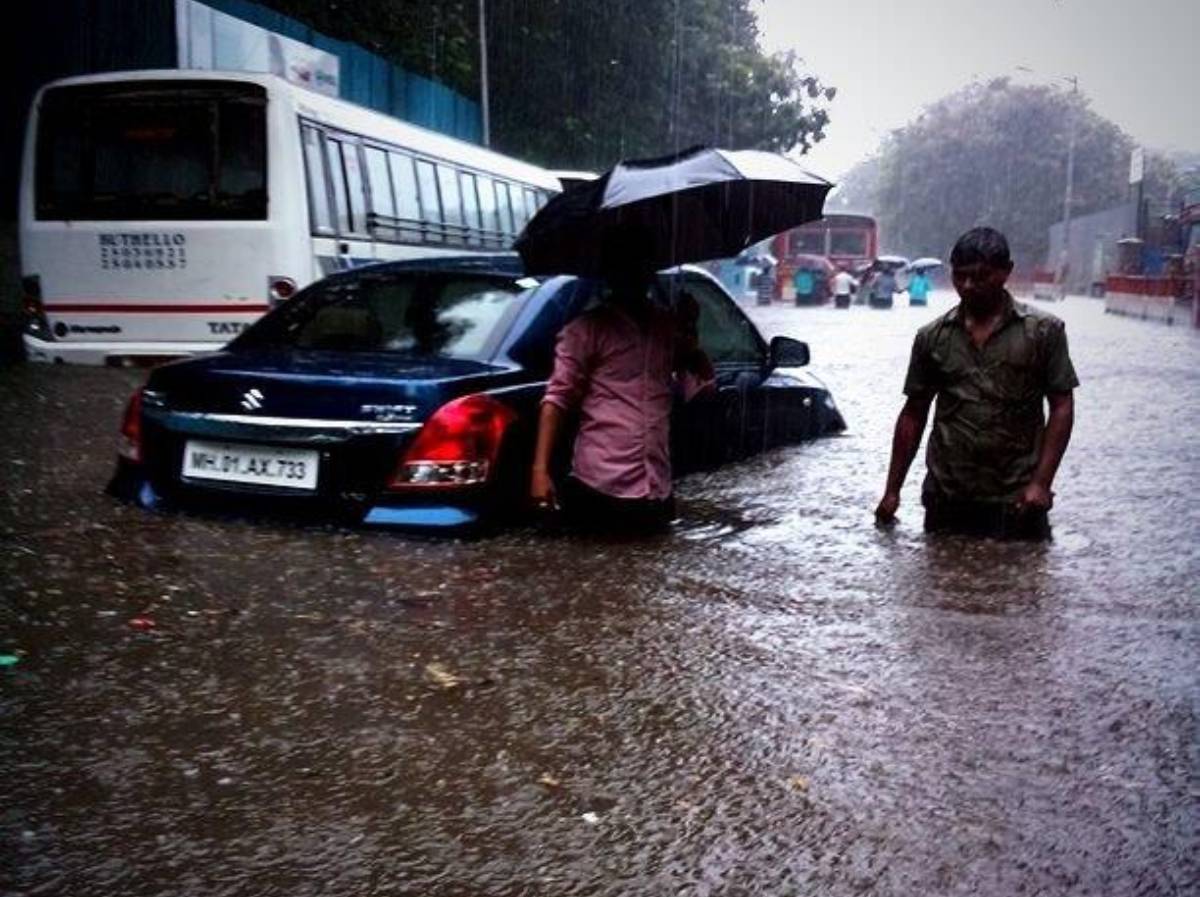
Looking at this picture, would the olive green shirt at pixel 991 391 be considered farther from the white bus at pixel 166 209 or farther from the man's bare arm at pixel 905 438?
the white bus at pixel 166 209

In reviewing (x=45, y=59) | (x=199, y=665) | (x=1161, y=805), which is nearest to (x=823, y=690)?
(x=1161, y=805)

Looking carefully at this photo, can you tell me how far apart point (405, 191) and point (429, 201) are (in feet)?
2.64

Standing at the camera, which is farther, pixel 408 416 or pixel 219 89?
pixel 219 89

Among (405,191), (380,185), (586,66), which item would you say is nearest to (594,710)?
(380,185)

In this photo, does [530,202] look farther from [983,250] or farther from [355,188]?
[983,250]

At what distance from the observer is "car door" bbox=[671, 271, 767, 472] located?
6398 mm

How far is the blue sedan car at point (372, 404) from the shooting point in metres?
4.50

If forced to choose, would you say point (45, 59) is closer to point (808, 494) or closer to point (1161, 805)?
point (808, 494)

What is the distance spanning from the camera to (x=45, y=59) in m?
14.0

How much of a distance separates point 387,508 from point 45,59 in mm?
12142

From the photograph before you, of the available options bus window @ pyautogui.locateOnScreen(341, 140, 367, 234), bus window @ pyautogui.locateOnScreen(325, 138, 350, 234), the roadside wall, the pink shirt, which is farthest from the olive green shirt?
the roadside wall

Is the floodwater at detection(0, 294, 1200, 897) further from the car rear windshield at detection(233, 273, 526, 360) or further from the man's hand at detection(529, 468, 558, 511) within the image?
the car rear windshield at detection(233, 273, 526, 360)

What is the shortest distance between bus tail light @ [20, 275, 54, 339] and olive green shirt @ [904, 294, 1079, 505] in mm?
8170

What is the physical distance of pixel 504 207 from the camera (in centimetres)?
1666
